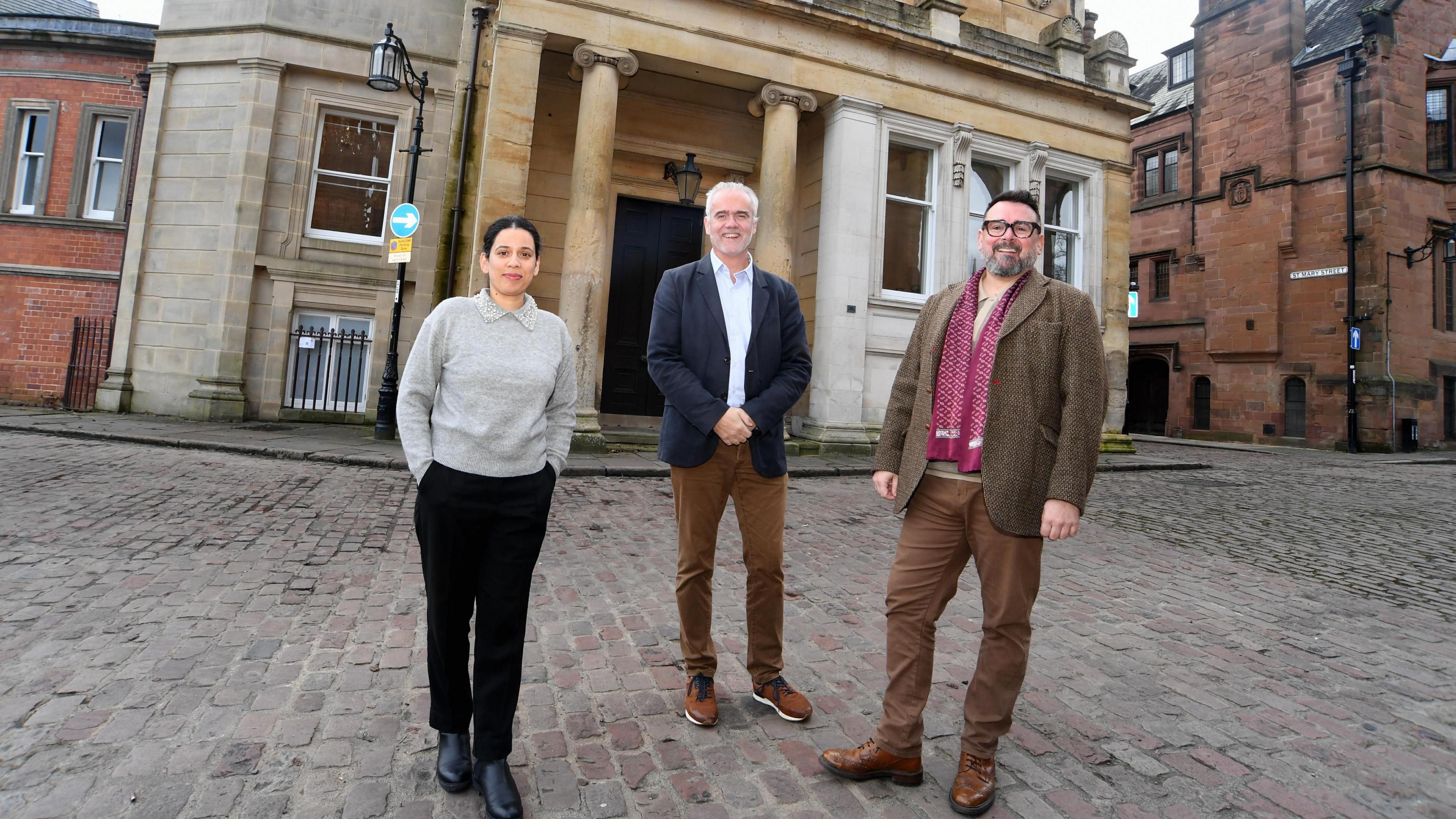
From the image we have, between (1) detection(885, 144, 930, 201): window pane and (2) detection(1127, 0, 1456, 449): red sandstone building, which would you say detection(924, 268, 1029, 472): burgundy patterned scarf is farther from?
(2) detection(1127, 0, 1456, 449): red sandstone building

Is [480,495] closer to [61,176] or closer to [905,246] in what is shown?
[905,246]

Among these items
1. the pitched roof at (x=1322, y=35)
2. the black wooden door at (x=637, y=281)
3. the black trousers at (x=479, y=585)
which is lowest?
the black trousers at (x=479, y=585)

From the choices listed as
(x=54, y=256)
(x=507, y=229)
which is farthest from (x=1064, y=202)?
(x=54, y=256)

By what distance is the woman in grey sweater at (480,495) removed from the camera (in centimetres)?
220

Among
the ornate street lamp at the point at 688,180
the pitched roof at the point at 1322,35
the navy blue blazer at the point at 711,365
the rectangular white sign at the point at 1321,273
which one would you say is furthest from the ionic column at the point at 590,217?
the rectangular white sign at the point at 1321,273

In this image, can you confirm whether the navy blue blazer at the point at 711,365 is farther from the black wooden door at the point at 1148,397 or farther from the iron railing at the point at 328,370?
the black wooden door at the point at 1148,397

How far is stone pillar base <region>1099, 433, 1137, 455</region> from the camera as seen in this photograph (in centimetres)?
1420

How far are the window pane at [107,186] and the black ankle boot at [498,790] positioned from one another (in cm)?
1907

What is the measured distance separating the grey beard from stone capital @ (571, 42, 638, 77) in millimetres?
9623

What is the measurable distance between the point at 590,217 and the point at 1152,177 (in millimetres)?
26405

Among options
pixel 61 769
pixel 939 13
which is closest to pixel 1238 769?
pixel 61 769

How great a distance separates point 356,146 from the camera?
44.0 ft

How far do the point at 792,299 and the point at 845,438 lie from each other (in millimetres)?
8782

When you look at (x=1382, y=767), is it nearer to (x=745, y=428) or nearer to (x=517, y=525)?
(x=745, y=428)
